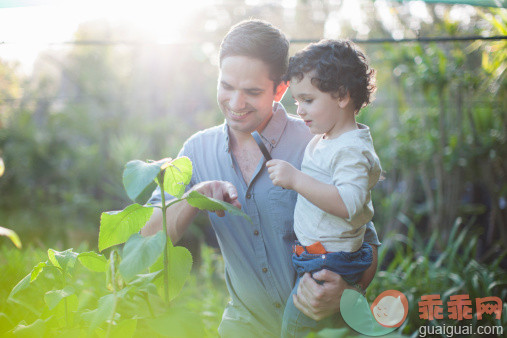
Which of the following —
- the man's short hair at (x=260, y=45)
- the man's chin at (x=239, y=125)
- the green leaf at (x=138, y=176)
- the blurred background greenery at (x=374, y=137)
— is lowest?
the blurred background greenery at (x=374, y=137)

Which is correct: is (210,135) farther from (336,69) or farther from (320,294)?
(320,294)

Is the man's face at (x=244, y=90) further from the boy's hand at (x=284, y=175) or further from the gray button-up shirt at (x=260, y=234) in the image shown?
the boy's hand at (x=284, y=175)

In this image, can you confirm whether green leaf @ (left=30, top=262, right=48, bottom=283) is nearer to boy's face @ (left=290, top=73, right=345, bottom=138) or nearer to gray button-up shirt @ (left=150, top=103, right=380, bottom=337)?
gray button-up shirt @ (left=150, top=103, right=380, bottom=337)

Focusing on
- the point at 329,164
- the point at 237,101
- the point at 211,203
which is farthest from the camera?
the point at 237,101

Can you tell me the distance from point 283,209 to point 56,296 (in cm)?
82

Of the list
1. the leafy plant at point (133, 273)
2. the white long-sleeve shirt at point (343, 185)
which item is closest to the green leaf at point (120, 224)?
the leafy plant at point (133, 273)

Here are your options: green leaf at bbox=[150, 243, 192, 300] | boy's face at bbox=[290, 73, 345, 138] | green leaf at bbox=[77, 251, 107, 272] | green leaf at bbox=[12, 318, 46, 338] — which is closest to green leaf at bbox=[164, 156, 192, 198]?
green leaf at bbox=[150, 243, 192, 300]

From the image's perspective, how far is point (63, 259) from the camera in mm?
1018

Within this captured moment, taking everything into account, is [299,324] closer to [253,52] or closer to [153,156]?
[253,52]

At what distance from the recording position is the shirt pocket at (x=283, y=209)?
5.17ft

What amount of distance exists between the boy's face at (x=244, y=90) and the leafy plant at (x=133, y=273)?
58 cm

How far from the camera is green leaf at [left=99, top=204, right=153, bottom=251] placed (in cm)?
97

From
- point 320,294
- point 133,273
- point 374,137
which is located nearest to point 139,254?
point 133,273

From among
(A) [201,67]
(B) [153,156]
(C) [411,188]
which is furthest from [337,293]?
(A) [201,67]
